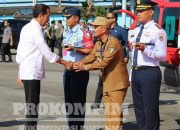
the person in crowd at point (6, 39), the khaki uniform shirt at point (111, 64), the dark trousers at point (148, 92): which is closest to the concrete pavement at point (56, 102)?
the dark trousers at point (148, 92)

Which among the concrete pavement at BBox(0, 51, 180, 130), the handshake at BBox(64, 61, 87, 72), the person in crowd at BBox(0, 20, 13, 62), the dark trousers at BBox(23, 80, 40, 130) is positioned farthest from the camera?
the person in crowd at BBox(0, 20, 13, 62)

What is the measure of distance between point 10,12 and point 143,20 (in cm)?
6546

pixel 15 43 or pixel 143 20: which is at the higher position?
pixel 143 20

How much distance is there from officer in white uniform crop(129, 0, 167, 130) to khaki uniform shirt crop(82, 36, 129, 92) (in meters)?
0.21

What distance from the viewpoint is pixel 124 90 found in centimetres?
695

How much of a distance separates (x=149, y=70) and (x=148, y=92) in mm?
289

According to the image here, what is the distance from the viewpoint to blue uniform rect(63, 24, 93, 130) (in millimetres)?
7910

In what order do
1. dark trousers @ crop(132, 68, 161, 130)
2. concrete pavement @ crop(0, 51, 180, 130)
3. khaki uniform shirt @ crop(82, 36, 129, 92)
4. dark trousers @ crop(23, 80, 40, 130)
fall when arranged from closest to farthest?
khaki uniform shirt @ crop(82, 36, 129, 92), dark trousers @ crop(132, 68, 161, 130), dark trousers @ crop(23, 80, 40, 130), concrete pavement @ crop(0, 51, 180, 130)

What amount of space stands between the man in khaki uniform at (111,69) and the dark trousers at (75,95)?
947 mm

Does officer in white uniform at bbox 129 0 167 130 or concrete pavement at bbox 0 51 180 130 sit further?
concrete pavement at bbox 0 51 180 130

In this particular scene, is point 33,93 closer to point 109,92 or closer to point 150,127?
point 109,92

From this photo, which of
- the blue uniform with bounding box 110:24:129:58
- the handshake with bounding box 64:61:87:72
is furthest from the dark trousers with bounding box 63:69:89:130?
the blue uniform with bounding box 110:24:129:58

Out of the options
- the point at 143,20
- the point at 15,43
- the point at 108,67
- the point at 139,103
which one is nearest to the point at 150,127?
the point at 139,103

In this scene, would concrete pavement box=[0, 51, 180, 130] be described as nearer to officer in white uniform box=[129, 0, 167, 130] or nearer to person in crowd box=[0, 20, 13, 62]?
officer in white uniform box=[129, 0, 167, 130]
